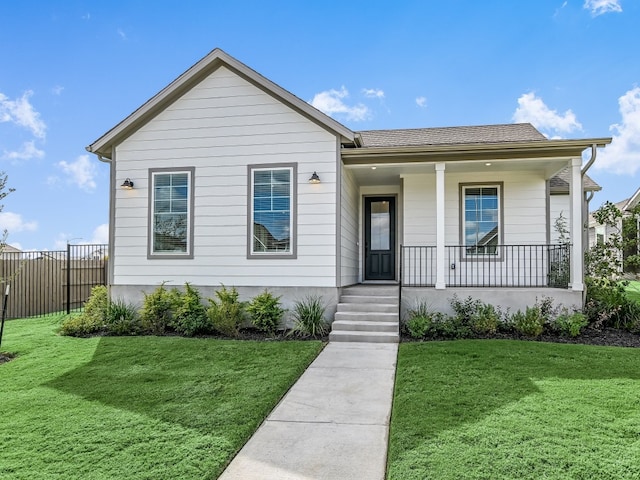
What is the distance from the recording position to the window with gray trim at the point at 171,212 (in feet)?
29.7

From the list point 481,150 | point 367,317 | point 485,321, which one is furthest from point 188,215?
point 485,321

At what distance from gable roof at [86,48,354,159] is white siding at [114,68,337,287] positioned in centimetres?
13

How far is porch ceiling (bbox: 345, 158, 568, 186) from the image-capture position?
8.71 m

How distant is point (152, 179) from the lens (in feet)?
30.3

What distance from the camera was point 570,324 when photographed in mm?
7719

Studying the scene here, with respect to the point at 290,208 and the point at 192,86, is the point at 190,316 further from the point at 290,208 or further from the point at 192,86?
the point at 192,86

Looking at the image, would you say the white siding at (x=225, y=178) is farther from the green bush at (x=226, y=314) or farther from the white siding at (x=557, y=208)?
the white siding at (x=557, y=208)

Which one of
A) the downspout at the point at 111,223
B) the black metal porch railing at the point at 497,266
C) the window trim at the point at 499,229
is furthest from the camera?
the window trim at the point at 499,229

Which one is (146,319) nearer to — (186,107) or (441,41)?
(186,107)

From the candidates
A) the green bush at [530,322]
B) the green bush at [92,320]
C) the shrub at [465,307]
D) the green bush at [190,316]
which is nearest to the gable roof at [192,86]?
the green bush at [92,320]

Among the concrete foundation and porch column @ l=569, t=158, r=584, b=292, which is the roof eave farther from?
the concrete foundation

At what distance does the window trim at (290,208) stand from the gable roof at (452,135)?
276cm

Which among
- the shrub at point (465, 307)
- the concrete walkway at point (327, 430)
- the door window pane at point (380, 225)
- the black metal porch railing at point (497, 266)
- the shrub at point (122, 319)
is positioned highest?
the door window pane at point (380, 225)

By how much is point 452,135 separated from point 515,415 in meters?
8.82
